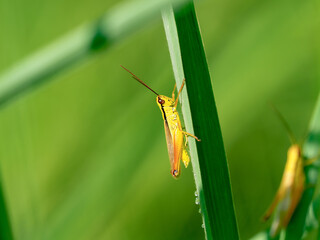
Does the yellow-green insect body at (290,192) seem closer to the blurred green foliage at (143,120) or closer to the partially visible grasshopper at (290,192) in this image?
the partially visible grasshopper at (290,192)

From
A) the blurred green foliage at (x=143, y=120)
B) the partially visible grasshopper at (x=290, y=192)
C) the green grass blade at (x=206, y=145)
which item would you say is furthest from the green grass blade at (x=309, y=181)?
the blurred green foliage at (x=143, y=120)

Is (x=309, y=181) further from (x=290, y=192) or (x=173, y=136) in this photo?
(x=173, y=136)

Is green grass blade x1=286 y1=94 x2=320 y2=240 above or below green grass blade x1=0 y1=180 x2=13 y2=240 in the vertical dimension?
below

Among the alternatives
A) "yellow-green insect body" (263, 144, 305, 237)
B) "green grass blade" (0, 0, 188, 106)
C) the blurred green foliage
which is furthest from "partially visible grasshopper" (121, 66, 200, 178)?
"green grass blade" (0, 0, 188, 106)

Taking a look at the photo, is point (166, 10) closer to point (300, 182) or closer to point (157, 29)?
point (300, 182)

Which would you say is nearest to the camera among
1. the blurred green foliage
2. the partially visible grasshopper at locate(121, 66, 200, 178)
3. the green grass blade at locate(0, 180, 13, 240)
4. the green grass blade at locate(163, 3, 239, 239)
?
the green grass blade at locate(163, 3, 239, 239)

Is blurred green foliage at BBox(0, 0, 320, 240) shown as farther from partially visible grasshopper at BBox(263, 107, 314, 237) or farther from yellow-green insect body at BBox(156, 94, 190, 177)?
partially visible grasshopper at BBox(263, 107, 314, 237)
